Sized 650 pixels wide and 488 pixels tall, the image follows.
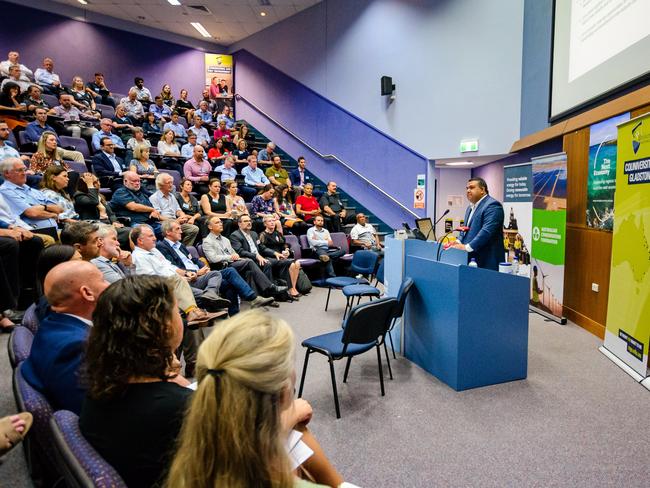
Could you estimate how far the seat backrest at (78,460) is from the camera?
0.89 meters

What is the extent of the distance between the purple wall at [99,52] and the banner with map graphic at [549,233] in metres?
10.7

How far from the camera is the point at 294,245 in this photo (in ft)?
20.9

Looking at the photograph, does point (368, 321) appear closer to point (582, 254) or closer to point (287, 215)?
point (582, 254)

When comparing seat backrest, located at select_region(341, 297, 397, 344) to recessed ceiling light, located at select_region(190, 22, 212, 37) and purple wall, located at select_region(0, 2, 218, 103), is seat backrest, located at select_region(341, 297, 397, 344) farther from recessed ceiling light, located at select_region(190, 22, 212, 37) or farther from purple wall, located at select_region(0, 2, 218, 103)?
recessed ceiling light, located at select_region(190, 22, 212, 37)

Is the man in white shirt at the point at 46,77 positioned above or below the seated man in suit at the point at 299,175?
above

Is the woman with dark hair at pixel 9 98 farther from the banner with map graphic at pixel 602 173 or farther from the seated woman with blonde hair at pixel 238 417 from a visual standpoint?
the banner with map graphic at pixel 602 173

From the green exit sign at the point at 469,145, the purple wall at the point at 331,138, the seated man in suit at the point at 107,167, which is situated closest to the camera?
the seated man in suit at the point at 107,167

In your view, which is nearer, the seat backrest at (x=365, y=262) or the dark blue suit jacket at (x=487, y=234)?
the dark blue suit jacket at (x=487, y=234)

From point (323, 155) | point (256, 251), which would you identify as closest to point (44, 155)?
point (256, 251)

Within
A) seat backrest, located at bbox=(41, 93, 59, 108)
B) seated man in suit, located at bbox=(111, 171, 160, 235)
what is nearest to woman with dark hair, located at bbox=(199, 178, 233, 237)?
seated man in suit, located at bbox=(111, 171, 160, 235)

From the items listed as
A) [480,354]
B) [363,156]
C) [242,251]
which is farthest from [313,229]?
[480,354]

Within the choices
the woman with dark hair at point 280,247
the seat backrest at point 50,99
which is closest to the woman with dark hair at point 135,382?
the woman with dark hair at point 280,247

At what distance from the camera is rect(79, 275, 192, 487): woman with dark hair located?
99cm

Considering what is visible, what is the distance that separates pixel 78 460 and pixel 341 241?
6.09 metres
